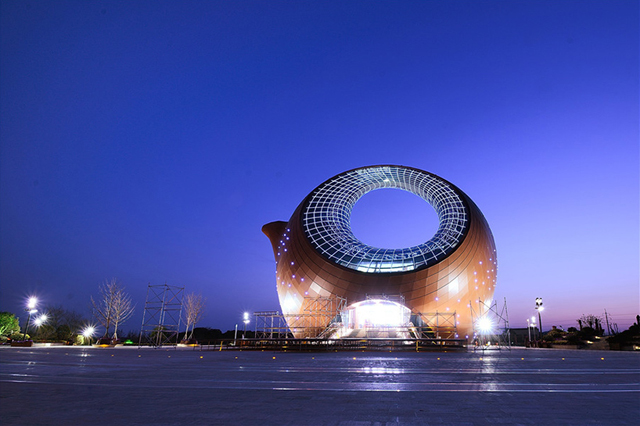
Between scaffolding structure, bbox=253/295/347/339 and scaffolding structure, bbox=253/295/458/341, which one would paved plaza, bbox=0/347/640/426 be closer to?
scaffolding structure, bbox=253/295/458/341

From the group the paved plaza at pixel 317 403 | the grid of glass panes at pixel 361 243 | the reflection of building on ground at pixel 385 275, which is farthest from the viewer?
the grid of glass panes at pixel 361 243

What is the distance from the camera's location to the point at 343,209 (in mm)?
52812

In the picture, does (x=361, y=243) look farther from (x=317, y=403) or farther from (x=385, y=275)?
(x=317, y=403)

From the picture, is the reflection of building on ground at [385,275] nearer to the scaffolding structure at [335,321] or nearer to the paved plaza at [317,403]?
the scaffolding structure at [335,321]

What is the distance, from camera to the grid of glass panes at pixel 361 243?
43.2 meters

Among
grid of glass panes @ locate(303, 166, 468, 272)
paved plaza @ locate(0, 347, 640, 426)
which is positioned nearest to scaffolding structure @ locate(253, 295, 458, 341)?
grid of glass panes @ locate(303, 166, 468, 272)

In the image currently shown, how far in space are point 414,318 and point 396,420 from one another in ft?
127

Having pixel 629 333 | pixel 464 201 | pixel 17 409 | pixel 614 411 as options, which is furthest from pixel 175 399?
pixel 629 333

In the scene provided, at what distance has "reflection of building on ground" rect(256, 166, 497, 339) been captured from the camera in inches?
1567

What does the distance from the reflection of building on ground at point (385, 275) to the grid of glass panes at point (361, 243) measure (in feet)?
0.45

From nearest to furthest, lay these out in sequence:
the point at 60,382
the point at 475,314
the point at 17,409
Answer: the point at 17,409 < the point at 60,382 < the point at 475,314

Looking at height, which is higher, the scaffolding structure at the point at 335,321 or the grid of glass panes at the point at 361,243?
the grid of glass panes at the point at 361,243

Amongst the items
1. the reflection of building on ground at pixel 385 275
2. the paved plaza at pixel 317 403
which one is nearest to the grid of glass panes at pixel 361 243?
the reflection of building on ground at pixel 385 275

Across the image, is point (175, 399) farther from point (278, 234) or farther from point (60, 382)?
point (278, 234)
